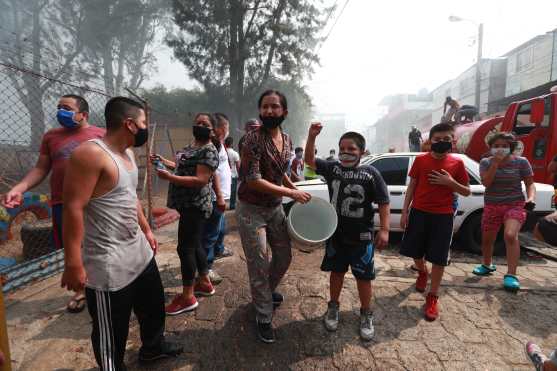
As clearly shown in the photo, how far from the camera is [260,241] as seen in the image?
2396 mm

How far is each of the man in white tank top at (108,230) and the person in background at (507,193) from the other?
3.59 metres

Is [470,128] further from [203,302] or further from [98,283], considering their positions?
[98,283]

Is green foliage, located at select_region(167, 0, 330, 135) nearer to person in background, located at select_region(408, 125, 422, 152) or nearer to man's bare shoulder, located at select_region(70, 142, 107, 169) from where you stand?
person in background, located at select_region(408, 125, 422, 152)

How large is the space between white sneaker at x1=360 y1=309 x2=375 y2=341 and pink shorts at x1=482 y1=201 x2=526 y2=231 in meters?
2.13

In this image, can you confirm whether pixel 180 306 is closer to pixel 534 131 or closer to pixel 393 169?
pixel 393 169

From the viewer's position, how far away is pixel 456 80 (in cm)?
3322

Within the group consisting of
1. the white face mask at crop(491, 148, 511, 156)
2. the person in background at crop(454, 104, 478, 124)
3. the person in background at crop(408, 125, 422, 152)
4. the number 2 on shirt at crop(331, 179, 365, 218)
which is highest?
the person in background at crop(454, 104, 478, 124)

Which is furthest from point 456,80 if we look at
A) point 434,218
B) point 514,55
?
point 434,218

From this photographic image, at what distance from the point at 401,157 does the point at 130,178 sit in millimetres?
4405

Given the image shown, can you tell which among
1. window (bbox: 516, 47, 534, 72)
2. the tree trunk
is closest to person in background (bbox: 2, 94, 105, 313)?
the tree trunk

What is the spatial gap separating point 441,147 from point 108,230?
2844 millimetres

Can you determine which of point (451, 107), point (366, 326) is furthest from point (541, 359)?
point (451, 107)

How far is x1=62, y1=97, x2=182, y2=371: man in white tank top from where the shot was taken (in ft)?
4.95

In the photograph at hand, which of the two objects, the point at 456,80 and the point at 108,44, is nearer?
the point at 108,44
